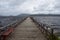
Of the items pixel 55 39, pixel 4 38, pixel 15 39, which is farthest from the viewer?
pixel 15 39

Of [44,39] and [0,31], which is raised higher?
[0,31]

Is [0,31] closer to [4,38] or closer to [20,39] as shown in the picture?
[4,38]

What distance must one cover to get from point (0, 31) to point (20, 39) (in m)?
2.97

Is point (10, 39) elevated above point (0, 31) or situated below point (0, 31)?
below

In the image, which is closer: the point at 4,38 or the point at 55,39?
the point at 55,39

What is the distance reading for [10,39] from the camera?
47.0 feet

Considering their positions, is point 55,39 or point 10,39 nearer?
point 55,39

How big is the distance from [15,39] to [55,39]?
12.7 feet

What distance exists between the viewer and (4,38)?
42.8 ft

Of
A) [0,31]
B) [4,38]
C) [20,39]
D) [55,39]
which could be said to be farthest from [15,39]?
[55,39]

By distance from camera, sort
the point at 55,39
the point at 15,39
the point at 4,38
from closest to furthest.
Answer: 1. the point at 55,39
2. the point at 4,38
3. the point at 15,39

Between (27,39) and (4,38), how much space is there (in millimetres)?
1977

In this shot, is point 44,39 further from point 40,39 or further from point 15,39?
point 15,39

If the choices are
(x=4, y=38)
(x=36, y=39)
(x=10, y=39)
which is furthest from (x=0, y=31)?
(x=36, y=39)
